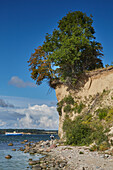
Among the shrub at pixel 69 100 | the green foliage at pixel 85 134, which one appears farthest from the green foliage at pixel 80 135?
the shrub at pixel 69 100

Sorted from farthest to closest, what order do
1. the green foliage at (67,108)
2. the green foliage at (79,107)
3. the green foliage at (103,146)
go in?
the green foliage at (67,108)
the green foliage at (79,107)
the green foliage at (103,146)

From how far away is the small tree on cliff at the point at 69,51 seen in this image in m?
33.3

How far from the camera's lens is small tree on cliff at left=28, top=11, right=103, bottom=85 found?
33281 mm

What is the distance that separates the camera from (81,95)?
34.6 metres

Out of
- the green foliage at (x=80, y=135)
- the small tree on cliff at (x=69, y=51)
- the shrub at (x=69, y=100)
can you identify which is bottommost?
the green foliage at (x=80, y=135)

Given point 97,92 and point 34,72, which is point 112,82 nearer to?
point 97,92

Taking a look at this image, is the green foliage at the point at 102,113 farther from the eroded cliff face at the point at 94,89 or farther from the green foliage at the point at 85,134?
the eroded cliff face at the point at 94,89

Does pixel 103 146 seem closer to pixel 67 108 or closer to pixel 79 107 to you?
pixel 79 107

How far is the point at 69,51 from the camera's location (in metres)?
32.5

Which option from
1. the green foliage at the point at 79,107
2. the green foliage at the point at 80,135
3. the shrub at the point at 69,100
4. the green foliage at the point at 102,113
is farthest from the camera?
the shrub at the point at 69,100

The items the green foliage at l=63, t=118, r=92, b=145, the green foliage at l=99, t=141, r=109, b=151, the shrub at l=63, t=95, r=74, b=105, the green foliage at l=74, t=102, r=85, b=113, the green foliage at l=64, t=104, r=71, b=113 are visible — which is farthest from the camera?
the shrub at l=63, t=95, r=74, b=105

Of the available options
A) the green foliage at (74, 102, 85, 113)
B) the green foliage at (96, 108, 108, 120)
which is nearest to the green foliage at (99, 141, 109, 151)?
the green foliage at (96, 108, 108, 120)

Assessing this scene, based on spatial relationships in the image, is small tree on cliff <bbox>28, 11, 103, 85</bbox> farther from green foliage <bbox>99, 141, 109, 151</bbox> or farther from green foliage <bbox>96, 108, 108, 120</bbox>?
green foliage <bbox>99, 141, 109, 151</bbox>

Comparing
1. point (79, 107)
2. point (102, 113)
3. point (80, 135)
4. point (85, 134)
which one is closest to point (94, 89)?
point (79, 107)
